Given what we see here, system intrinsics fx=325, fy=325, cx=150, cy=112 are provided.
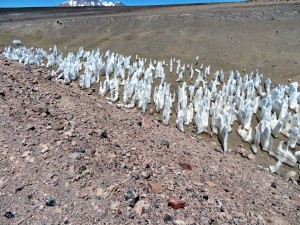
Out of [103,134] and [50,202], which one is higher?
[103,134]

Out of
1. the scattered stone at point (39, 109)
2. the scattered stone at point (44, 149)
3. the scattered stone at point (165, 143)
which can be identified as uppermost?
the scattered stone at point (39, 109)

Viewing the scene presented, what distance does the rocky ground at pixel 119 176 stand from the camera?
3.54 meters

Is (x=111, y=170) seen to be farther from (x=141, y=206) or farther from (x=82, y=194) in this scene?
(x=141, y=206)

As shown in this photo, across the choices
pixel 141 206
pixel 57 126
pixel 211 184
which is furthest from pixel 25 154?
pixel 211 184

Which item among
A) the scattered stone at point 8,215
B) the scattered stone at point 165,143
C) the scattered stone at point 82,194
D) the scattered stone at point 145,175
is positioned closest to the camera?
the scattered stone at point 8,215

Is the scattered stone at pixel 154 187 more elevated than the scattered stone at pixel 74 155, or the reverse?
the scattered stone at pixel 74 155

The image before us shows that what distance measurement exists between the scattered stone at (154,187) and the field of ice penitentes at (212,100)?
2.11m

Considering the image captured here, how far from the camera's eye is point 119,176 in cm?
409

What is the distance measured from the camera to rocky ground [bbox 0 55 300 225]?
3537 millimetres

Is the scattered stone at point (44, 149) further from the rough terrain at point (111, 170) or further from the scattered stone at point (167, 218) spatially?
the scattered stone at point (167, 218)

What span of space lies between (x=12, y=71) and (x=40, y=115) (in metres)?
3.20

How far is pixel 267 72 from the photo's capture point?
30.9 feet

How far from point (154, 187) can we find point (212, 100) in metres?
3.88

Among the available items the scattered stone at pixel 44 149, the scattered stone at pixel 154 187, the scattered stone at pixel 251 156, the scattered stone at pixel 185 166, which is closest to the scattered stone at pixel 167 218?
the scattered stone at pixel 154 187
